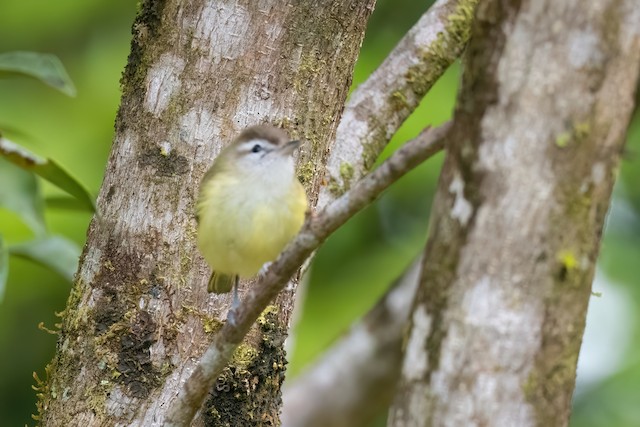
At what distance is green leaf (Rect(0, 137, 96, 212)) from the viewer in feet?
7.50

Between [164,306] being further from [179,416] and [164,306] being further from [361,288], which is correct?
[361,288]

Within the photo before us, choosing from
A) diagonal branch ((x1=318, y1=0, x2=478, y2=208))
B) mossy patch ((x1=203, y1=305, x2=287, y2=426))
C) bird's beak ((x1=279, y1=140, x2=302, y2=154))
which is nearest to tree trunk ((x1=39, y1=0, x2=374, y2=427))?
mossy patch ((x1=203, y1=305, x2=287, y2=426))

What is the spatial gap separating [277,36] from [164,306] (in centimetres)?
98

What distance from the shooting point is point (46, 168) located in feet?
7.78

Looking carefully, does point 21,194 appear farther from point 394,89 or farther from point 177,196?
point 394,89

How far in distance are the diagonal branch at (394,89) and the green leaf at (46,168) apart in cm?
153

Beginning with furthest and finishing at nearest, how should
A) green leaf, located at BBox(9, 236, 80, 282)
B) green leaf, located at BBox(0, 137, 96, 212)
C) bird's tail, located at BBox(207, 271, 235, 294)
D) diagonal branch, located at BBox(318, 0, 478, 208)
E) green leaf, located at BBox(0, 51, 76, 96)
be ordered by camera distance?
1. diagonal branch, located at BBox(318, 0, 478, 208)
2. green leaf, located at BBox(9, 236, 80, 282)
3. bird's tail, located at BBox(207, 271, 235, 294)
4. green leaf, located at BBox(0, 51, 76, 96)
5. green leaf, located at BBox(0, 137, 96, 212)

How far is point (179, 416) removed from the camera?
2.91 metres

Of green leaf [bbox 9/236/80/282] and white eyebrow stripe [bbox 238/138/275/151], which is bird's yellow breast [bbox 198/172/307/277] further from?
green leaf [bbox 9/236/80/282]

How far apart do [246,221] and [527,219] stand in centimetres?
127

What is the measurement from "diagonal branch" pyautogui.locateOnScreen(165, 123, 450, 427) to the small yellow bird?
0.37 metres

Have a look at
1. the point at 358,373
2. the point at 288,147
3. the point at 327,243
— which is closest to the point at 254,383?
the point at 288,147

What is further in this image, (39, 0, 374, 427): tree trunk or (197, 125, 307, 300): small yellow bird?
(39, 0, 374, 427): tree trunk

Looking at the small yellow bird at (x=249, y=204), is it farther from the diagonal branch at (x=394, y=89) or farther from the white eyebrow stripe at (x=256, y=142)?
the diagonal branch at (x=394, y=89)
